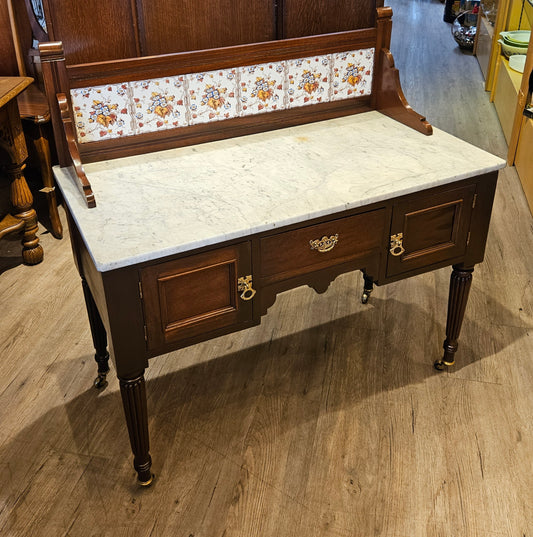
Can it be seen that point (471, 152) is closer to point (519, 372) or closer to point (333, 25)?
point (333, 25)

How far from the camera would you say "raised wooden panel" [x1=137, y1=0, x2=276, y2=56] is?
1856 millimetres

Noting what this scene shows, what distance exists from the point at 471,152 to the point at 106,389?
4.51ft

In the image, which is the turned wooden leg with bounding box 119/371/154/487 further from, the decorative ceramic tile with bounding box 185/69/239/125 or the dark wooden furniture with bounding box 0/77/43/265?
the dark wooden furniture with bounding box 0/77/43/265

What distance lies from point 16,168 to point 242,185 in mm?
1446

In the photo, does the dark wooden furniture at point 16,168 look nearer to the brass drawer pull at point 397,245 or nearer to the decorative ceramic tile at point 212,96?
the decorative ceramic tile at point 212,96

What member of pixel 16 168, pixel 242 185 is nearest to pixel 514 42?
pixel 16 168

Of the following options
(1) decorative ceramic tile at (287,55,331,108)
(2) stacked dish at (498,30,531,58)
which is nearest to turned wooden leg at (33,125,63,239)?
(1) decorative ceramic tile at (287,55,331,108)

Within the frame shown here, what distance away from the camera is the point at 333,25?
6.88 ft

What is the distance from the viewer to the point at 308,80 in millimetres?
2107

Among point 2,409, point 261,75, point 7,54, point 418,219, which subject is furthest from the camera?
point 7,54

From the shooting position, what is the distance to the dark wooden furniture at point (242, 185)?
163 centimetres

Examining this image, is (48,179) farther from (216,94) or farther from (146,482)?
(146,482)

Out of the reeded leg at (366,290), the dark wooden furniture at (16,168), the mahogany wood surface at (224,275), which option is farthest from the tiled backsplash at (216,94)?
the dark wooden furniture at (16,168)

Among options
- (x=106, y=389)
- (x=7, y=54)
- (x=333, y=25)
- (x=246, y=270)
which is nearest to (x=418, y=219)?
(x=246, y=270)
